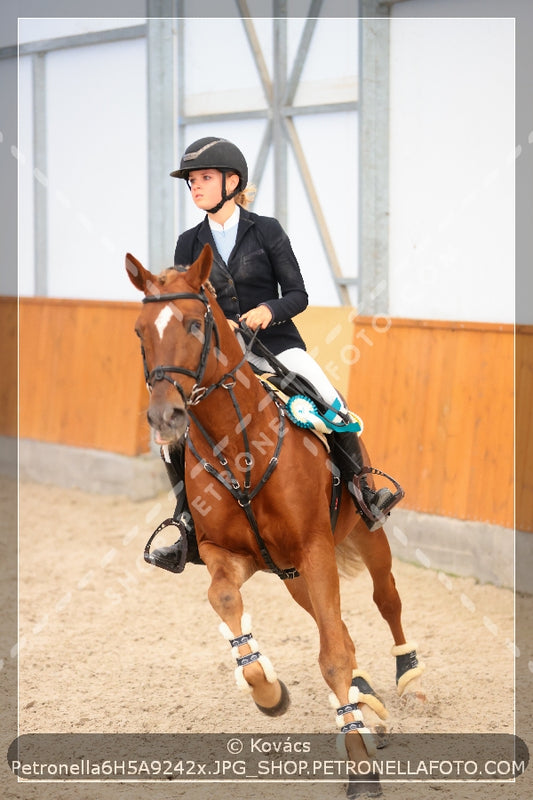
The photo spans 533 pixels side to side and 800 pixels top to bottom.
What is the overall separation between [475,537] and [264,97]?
5.33 meters

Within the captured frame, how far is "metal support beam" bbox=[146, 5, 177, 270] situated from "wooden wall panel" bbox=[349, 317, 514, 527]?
3210 millimetres

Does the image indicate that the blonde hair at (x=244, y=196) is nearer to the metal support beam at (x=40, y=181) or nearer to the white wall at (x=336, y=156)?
the white wall at (x=336, y=156)

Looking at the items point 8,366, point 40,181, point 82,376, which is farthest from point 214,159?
point 40,181

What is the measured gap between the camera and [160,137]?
37.7 ft

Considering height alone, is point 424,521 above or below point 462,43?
below

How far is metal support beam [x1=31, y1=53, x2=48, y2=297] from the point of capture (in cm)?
1298

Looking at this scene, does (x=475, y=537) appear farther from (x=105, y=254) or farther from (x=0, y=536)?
(x=105, y=254)

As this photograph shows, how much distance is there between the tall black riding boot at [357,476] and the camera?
16.3 ft

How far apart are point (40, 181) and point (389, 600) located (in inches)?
366

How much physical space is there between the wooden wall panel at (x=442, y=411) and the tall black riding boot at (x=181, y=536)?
151 inches

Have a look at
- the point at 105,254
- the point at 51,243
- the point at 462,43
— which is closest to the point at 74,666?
the point at 462,43

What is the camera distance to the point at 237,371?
4.27m

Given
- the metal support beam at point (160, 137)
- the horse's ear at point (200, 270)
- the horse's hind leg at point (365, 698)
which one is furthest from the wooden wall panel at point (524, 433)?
the metal support beam at point (160, 137)

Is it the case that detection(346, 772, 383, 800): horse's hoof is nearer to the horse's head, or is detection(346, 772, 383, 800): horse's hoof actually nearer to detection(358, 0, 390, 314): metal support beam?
the horse's head
